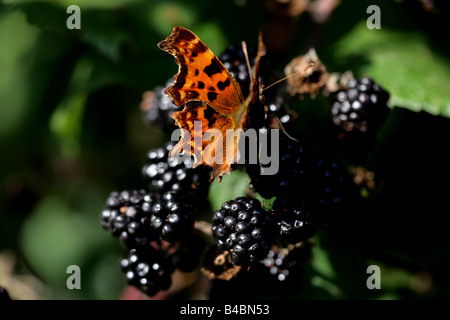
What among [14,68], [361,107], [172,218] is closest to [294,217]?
[172,218]

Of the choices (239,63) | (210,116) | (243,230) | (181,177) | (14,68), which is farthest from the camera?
(14,68)

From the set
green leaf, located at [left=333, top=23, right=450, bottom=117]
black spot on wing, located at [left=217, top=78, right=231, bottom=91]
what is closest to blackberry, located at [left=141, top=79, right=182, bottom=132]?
black spot on wing, located at [left=217, top=78, right=231, bottom=91]

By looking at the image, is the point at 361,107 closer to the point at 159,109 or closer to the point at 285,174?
the point at 285,174

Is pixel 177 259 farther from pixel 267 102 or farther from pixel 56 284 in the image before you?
pixel 56 284

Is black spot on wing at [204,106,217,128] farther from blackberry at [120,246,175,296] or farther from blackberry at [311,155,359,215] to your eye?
blackberry at [120,246,175,296]

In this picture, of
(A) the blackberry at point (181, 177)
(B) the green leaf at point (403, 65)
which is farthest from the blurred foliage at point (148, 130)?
(A) the blackberry at point (181, 177)

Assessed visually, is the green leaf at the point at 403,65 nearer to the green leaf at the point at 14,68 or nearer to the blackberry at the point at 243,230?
the blackberry at the point at 243,230
